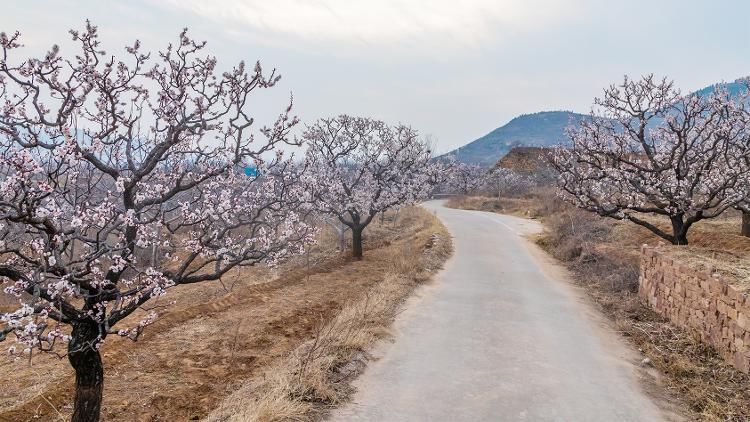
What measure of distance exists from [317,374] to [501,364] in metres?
2.96

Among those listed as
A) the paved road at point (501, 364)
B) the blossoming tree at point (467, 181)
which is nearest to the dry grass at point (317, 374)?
the paved road at point (501, 364)

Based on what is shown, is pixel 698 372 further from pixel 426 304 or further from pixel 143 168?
pixel 143 168

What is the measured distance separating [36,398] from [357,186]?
1375 cm

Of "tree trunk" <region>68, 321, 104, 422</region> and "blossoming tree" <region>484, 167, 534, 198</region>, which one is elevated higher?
"blossoming tree" <region>484, 167, 534, 198</region>

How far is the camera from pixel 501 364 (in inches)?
306

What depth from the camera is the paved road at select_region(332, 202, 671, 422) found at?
6.20m

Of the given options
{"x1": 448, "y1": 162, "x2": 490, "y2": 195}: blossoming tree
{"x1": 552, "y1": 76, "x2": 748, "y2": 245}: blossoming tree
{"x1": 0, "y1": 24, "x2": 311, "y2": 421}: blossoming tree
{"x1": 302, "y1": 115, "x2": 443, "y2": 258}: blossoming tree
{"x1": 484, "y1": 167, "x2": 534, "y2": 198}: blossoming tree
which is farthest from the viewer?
{"x1": 448, "y1": 162, "x2": 490, "y2": 195}: blossoming tree

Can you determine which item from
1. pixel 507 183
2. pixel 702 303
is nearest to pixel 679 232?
pixel 702 303

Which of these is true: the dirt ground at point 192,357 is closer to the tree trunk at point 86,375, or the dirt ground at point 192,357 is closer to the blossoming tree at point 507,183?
the tree trunk at point 86,375

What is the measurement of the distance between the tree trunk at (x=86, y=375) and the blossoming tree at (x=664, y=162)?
1230 centimetres

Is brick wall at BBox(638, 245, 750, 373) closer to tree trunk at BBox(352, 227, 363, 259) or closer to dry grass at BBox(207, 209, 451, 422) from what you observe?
dry grass at BBox(207, 209, 451, 422)

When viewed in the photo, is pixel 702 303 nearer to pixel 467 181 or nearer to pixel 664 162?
pixel 664 162

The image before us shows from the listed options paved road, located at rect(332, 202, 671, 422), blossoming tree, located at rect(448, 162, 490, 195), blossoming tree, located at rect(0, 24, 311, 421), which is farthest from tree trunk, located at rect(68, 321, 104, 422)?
blossoming tree, located at rect(448, 162, 490, 195)

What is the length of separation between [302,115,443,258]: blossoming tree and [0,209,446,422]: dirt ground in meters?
3.38
